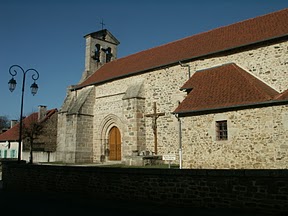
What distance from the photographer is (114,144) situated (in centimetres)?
2070

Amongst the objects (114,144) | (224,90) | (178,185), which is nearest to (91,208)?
(178,185)

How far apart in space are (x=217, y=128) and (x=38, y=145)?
22120 mm

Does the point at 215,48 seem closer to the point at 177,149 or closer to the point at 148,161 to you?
the point at 177,149

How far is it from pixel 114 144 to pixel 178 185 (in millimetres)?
13609

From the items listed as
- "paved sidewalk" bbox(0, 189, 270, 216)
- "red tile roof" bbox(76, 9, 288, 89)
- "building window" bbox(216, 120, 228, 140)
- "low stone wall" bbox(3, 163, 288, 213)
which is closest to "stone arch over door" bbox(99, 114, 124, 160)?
"red tile roof" bbox(76, 9, 288, 89)

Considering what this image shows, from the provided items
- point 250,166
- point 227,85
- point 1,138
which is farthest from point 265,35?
point 1,138

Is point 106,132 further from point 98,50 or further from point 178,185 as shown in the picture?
point 178,185

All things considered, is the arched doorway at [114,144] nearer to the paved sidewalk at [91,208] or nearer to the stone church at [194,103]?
the stone church at [194,103]

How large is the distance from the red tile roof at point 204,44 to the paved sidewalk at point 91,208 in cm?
956

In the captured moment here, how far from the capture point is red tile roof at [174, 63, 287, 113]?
38.3 ft

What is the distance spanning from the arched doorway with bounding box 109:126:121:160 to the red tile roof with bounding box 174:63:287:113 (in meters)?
7.52

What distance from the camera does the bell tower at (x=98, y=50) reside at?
26016mm

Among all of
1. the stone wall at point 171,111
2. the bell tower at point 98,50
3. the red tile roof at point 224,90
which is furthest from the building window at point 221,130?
the bell tower at point 98,50

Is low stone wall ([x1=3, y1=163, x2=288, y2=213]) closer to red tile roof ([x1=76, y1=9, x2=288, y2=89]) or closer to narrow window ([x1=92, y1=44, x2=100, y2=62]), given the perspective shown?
red tile roof ([x1=76, y1=9, x2=288, y2=89])
